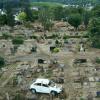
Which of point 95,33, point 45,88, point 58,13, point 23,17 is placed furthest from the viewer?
point 58,13

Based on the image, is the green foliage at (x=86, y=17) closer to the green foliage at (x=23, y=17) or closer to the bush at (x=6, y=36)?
the green foliage at (x=23, y=17)

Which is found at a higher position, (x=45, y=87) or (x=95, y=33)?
(x=95, y=33)

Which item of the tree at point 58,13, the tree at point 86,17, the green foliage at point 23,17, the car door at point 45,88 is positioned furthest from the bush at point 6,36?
the car door at point 45,88

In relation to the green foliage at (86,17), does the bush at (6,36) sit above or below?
below

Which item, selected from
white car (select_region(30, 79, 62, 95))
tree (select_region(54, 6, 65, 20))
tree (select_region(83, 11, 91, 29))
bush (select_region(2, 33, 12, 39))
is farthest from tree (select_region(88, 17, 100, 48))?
tree (select_region(54, 6, 65, 20))

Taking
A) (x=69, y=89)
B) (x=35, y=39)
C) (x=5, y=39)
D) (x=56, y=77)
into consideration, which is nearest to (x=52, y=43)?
(x=35, y=39)

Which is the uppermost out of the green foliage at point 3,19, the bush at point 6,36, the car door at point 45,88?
the car door at point 45,88

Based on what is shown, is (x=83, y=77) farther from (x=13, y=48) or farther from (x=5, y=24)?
(x=5, y=24)

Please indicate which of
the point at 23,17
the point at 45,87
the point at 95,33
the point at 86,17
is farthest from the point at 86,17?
the point at 45,87

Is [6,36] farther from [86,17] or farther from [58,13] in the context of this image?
[58,13]
